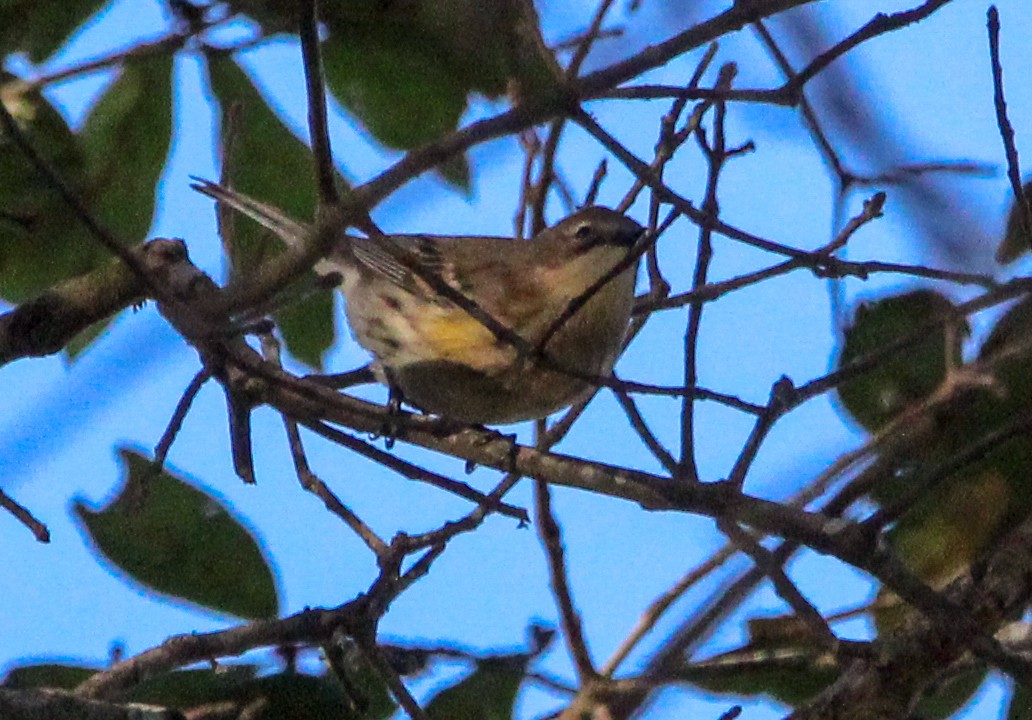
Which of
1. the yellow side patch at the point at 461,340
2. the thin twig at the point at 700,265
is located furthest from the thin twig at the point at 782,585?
the yellow side patch at the point at 461,340

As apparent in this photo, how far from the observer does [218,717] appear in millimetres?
2703

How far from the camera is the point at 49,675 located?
3.12m

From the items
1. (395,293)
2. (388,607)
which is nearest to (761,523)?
(388,607)

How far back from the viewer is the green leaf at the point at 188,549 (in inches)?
124

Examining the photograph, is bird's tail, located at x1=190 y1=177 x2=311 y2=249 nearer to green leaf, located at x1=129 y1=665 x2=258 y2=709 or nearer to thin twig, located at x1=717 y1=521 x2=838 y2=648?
green leaf, located at x1=129 y1=665 x2=258 y2=709

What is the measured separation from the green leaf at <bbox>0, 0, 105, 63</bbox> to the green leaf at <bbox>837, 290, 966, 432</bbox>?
6.48ft

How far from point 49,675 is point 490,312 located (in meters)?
2.16

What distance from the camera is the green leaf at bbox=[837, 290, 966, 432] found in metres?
3.67

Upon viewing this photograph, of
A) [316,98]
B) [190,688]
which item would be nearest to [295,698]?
[190,688]

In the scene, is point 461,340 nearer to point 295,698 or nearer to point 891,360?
point 891,360

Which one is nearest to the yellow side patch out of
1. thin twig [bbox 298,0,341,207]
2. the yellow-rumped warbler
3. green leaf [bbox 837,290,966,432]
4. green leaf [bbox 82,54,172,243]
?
the yellow-rumped warbler

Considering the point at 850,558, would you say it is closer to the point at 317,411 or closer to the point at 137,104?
the point at 317,411

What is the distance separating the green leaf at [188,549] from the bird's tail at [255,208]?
0.68 m

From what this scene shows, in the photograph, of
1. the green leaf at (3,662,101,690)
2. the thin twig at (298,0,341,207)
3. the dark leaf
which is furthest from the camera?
the dark leaf
